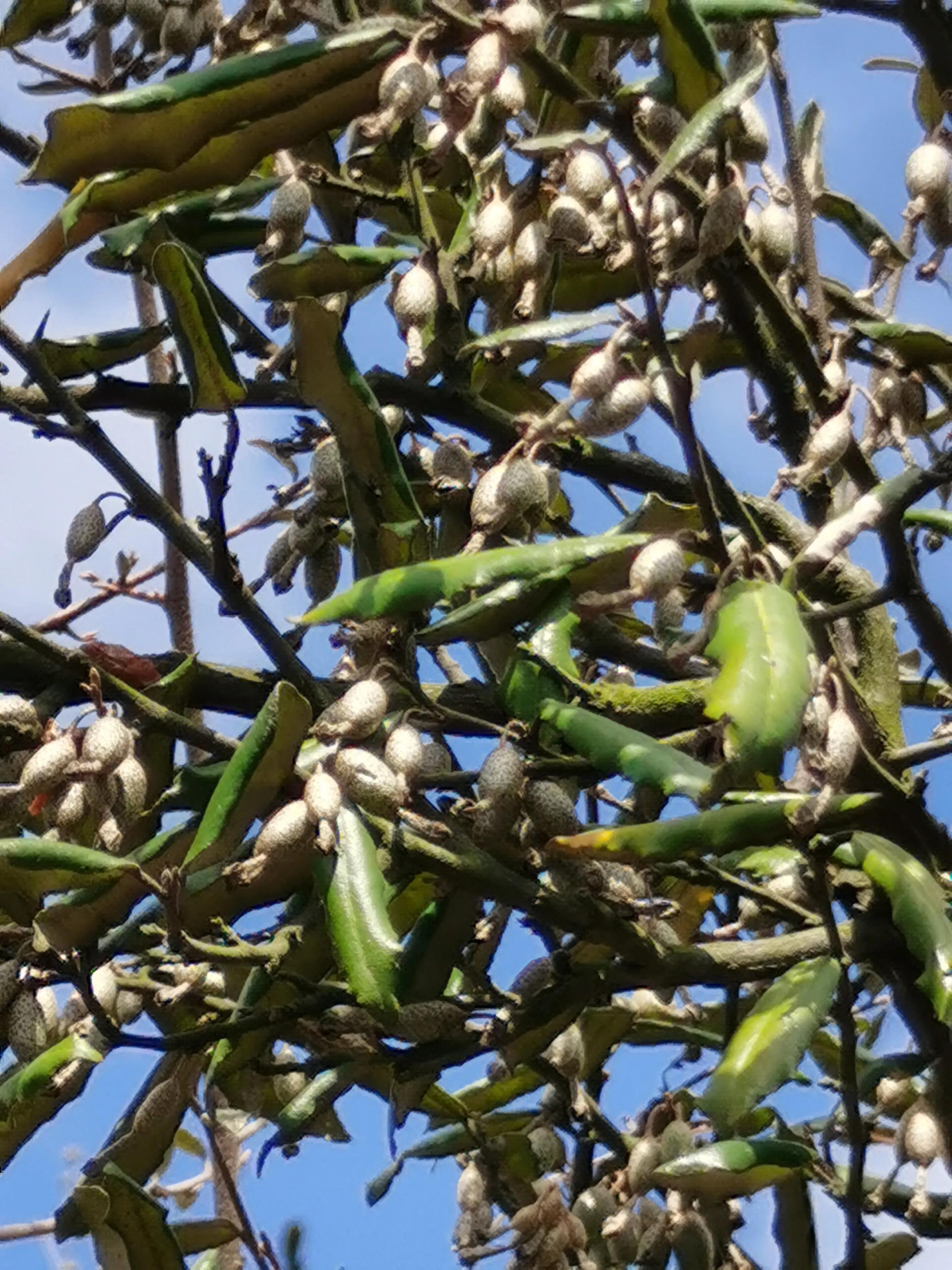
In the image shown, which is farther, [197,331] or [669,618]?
[669,618]

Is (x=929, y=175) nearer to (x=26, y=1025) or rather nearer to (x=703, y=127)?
(x=703, y=127)

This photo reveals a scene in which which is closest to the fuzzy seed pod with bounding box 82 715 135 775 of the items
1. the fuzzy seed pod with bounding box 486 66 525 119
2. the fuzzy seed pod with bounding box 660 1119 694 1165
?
the fuzzy seed pod with bounding box 486 66 525 119

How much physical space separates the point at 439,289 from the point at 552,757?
0.44 m

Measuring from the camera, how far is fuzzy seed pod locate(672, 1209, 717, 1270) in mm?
1627

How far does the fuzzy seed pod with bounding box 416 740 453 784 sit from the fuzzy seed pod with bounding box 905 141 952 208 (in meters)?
0.69

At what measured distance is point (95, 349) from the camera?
162 centimetres

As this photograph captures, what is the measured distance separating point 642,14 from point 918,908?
723 mm

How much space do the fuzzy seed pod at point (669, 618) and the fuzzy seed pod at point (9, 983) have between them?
696 millimetres

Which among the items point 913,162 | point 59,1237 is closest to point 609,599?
point 913,162

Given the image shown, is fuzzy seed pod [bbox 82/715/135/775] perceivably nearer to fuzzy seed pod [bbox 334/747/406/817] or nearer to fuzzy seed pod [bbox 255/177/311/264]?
fuzzy seed pod [bbox 334/747/406/817]

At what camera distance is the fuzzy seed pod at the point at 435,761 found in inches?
54.8

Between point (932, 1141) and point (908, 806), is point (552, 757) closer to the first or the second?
point (908, 806)

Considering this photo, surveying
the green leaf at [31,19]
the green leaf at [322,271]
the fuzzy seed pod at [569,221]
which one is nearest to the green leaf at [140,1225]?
the green leaf at [322,271]

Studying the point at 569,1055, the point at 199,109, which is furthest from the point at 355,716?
the point at 569,1055
